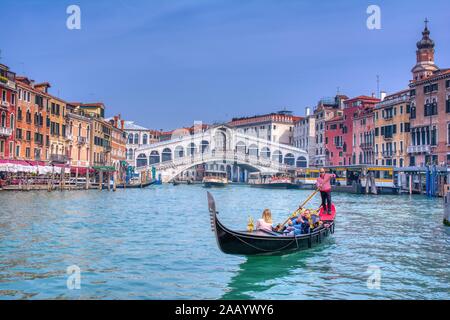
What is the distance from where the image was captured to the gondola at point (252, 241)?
23.7 feet

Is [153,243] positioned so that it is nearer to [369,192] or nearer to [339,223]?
[339,223]

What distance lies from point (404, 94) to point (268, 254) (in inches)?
1172

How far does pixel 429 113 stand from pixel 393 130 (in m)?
4.85

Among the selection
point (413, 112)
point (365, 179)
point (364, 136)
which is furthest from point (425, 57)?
point (365, 179)

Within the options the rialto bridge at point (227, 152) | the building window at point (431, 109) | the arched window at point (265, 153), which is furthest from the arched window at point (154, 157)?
the building window at point (431, 109)

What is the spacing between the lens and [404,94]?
116 feet

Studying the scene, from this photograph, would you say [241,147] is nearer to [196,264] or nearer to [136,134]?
[136,134]

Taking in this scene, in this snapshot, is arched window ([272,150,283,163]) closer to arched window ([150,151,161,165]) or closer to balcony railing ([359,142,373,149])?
arched window ([150,151,161,165])

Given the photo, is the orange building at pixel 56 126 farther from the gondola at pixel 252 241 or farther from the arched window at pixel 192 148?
the gondola at pixel 252 241

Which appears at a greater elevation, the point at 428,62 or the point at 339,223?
the point at 428,62

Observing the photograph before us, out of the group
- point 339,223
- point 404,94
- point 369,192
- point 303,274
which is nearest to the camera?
point 303,274
